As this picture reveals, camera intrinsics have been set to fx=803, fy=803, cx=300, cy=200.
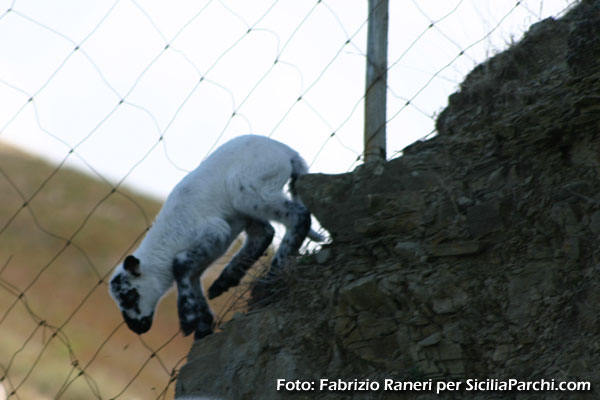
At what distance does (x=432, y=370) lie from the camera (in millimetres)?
3244

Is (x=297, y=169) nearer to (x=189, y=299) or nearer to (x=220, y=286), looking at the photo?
(x=220, y=286)

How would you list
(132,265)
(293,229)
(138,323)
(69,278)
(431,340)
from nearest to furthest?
1. (431,340)
2. (293,229)
3. (132,265)
4. (138,323)
5. (69,278)

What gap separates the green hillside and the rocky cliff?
40.9ft

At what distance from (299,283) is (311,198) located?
0.48 metres

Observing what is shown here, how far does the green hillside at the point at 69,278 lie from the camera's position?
1828 centimetres

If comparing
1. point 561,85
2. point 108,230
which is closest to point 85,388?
point 108,230

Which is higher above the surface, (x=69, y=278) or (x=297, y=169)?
(x=69, y=278)

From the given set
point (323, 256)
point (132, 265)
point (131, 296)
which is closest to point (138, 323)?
point (131, 296)

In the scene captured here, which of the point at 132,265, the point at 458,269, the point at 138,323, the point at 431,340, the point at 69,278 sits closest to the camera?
the point at 431,340

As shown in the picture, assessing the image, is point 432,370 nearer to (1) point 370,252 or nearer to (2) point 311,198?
(1) point 370,252

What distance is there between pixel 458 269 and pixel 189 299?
1863 millimetres

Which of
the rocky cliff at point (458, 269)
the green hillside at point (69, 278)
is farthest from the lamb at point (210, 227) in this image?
the green hillside at point (69, 278)

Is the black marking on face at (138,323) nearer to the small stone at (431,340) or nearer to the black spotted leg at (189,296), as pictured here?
the black spotted leg at (189,296)

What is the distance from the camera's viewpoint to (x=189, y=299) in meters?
4.70
